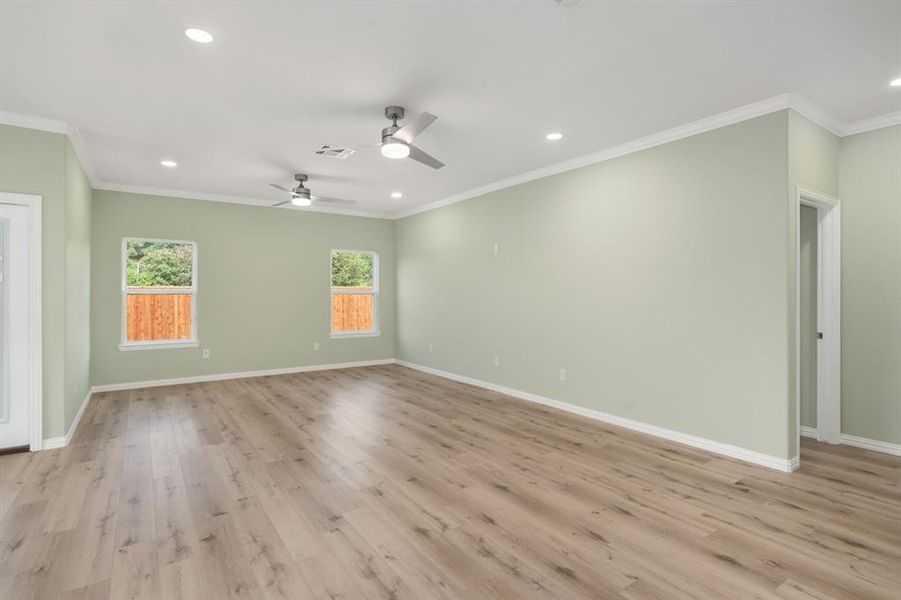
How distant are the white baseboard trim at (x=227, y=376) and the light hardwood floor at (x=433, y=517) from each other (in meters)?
1.94

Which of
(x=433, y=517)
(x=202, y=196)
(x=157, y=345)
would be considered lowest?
(x=433, y=517)

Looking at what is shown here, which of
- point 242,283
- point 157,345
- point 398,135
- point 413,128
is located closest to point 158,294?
point 157,345

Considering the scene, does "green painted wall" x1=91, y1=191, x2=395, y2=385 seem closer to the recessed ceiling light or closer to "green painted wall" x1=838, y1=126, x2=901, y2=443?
the recessed ceiling light

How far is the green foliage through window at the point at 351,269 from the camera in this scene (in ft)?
25.4

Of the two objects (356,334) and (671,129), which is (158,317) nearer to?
(356,334)

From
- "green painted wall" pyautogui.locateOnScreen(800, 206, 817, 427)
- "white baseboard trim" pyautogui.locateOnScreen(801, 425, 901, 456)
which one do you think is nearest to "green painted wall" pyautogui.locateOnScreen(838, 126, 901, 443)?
"white baseboard trim" pyautogui.locateOnScreen(801, 425, 901, 456)

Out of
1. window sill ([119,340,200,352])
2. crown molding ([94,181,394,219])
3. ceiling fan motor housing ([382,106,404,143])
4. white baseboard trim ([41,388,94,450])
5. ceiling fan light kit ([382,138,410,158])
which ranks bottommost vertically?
white baseboard trim ([41,388,94,450])

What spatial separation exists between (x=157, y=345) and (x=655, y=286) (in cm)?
644

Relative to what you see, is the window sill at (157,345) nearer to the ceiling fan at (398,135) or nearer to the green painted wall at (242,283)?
the green painted wall at (242,283)

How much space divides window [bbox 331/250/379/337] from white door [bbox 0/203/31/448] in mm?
4247

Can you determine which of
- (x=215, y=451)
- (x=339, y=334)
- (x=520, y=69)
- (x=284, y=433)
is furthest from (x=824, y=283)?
(x=339, y=334)

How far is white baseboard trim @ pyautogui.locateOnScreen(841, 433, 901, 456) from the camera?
11.6 feet

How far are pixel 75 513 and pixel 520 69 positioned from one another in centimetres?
389

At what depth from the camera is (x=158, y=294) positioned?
6203mm
